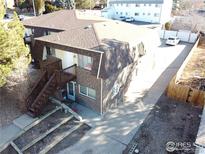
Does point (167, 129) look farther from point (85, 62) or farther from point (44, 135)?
point (44, 135)

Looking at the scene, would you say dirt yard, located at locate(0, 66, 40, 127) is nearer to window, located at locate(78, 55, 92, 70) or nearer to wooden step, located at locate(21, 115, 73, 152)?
wooden step, located at locate(21, 115, 73, 152)

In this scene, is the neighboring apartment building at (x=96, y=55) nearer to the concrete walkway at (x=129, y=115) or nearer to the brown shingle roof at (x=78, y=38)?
the brown shingle roof at (x=78, y=38)

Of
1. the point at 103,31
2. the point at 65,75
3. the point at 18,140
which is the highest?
the point at 103,31

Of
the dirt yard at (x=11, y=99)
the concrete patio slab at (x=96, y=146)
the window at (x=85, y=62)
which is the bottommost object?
the concrete patio slab at (x=96, y=146)

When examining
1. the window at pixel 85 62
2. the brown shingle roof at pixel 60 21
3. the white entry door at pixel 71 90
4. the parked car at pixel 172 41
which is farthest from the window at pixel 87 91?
the parked car at pixel 172 41

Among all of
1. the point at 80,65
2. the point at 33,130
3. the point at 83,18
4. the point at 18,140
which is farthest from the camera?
the point at 83,18

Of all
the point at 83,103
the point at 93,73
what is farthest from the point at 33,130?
the point at 93,73

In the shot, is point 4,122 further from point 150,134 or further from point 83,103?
point 150,134
